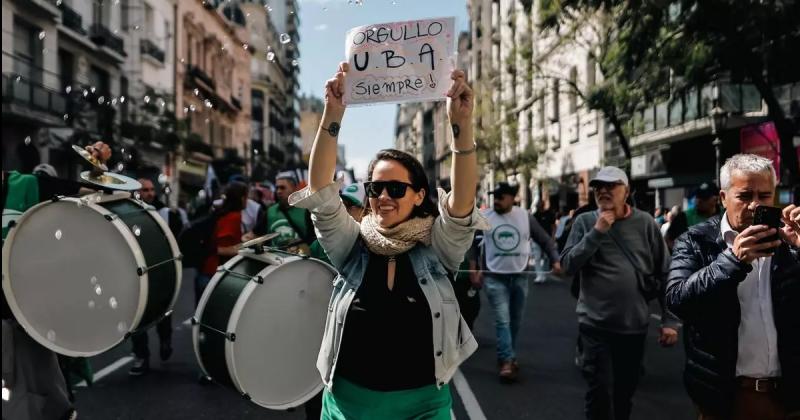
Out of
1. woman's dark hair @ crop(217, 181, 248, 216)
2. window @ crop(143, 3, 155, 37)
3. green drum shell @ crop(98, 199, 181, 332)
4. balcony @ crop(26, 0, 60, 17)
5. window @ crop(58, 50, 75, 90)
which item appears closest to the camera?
green drum shell @ crop(98, 199, 181, 332)

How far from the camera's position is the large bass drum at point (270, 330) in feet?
11.2

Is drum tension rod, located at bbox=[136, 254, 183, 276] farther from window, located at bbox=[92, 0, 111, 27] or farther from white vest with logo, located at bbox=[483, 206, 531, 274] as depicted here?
window, located at bbox=[92, 0, 111, 27]

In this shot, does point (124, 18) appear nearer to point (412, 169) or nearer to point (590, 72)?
point (590, 72)

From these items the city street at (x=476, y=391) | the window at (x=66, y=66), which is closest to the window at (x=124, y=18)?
the window at (x=66, y=66)

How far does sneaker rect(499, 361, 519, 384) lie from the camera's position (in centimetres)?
613

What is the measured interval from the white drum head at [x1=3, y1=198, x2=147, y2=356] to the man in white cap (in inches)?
101

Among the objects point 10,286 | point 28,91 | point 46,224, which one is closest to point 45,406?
point 10,286

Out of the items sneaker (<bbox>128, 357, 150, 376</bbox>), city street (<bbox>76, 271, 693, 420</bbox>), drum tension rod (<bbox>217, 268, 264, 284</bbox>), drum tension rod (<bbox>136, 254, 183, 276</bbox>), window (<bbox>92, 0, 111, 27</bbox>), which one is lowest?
city street (<bbox>76, 271, 693, 420</bbox>)

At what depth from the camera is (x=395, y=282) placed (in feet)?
8.64

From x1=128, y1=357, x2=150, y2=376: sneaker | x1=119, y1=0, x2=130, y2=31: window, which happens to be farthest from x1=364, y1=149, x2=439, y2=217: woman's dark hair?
x1=119, y1=0, x2=130, y2=31: window

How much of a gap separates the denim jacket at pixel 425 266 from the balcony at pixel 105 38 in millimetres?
26055

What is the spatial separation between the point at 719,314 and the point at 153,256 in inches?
100

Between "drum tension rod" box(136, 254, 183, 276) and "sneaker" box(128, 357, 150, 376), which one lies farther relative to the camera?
"sneaker" box(128, 357, 150, 376)

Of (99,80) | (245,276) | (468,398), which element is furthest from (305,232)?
(99,80)
